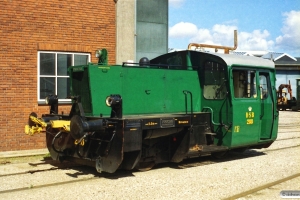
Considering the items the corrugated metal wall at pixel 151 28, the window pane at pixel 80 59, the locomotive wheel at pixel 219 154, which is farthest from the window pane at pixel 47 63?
the locomotive wheel at pixel 219 154

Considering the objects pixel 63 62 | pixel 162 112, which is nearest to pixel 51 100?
pixel 162 112

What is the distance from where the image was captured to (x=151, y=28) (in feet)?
47.6

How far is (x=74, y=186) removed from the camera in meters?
7.00

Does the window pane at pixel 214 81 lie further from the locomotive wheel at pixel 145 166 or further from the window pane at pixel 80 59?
the window pane at pixel 80 59

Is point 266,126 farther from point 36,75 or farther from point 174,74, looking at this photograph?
point 36,75

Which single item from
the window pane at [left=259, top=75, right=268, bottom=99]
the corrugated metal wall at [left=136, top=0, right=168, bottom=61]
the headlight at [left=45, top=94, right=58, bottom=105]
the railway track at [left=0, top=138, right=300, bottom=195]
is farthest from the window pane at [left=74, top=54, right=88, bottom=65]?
the window pane at [left=259, top=75, right=268, bottom=99]

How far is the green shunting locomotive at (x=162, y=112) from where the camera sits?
750cm

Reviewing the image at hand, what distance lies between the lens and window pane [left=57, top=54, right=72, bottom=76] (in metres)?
11.9

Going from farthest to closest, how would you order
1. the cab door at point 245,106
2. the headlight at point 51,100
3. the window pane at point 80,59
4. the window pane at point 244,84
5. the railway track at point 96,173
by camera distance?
1. the window pane at point 80,59
2. the window pane at point 244,84
3. the cab door at point 245,106
4. the headlight at point 51,100
5. the railway track at point 96,173

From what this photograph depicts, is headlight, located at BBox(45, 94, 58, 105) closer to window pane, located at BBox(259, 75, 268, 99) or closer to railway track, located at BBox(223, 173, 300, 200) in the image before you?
railway track, located at BBox(223, 173, 300, 200)

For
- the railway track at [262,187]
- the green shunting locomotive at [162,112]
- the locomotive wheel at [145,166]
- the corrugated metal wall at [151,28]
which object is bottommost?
the railway track at [262,187]

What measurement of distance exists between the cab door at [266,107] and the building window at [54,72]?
18.0 ft

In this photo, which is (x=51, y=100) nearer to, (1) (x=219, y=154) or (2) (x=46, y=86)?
(2) (x=46, y=86)

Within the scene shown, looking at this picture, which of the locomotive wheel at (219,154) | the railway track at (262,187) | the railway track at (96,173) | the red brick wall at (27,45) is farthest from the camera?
the red brick wall at (27,45)
